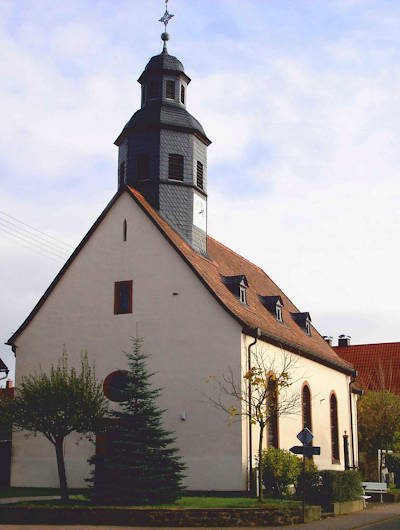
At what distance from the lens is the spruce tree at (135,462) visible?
18.8m

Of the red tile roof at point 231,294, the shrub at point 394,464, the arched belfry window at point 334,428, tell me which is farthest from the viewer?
the shrub at point 394,464

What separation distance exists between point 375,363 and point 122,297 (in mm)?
31230

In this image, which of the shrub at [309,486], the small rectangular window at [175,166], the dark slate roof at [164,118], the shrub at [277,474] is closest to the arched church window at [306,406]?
the shrub at [309,486]

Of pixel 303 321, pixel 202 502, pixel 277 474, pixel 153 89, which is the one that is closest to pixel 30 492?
pixel 202 502

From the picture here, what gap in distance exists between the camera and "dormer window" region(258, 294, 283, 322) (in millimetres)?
30094

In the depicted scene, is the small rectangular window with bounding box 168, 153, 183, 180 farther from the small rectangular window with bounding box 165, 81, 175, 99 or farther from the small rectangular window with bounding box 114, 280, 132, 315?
the small rectangular window with bounding box 114, 280, 132, 315

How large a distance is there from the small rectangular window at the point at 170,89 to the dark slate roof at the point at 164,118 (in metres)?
0.56

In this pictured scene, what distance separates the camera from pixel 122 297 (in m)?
25.8

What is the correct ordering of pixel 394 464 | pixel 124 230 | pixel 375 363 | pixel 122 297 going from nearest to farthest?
pixel 122 297 < pixel 124 230 < pixel 394 464 < pixel 375 363

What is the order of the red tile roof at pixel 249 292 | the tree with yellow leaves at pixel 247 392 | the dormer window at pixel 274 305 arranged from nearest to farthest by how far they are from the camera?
the tree with yellow leaves at pixel 247 392 → the red tile roof at pixel 249 292 → the dormer window at pixel 274 305

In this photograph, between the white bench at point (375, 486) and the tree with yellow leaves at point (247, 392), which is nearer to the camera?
the tree with yellow leaves at point (247, 392)

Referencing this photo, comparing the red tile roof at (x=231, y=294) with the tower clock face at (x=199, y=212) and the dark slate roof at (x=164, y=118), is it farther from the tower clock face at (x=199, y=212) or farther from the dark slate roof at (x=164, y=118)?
the dark slate roof at (x=164, y=118)

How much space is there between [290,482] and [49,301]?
11427mm

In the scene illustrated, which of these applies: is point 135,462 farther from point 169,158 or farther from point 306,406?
point 306,406
